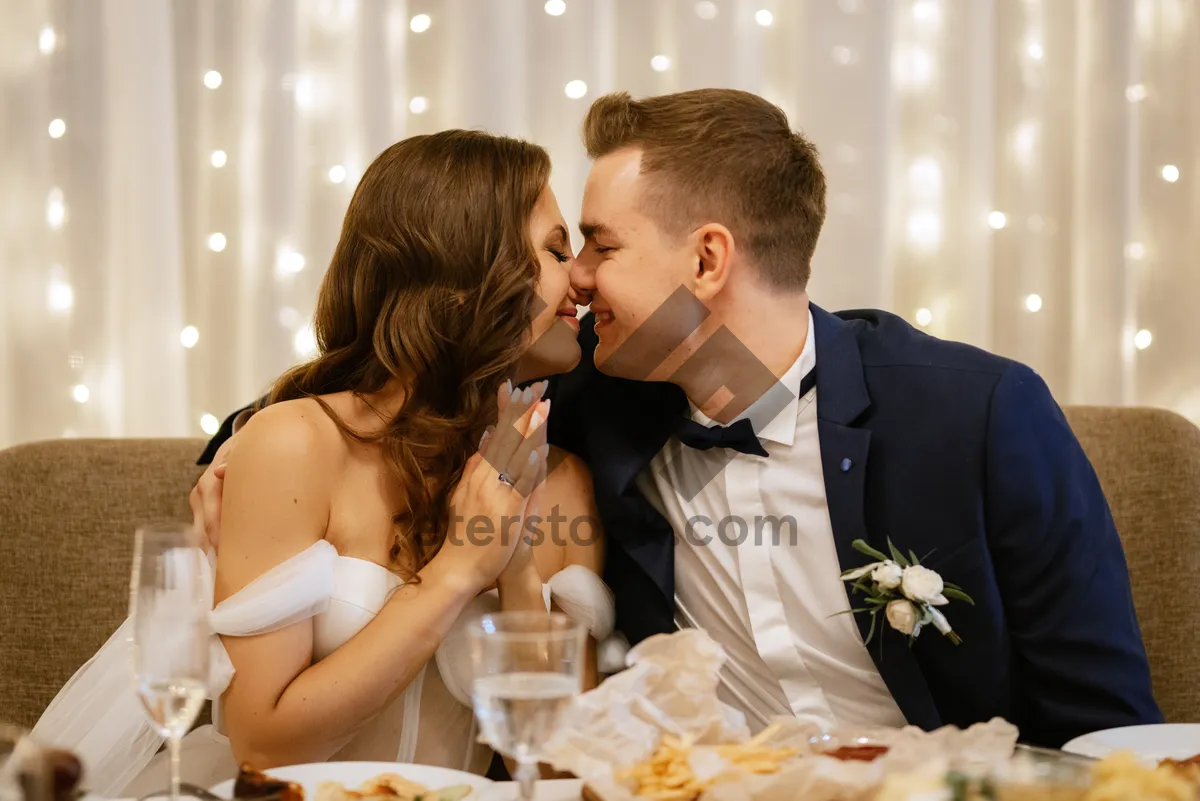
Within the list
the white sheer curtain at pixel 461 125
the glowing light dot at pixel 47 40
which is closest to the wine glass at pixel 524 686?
the white sheer curtain at pixel 461 125

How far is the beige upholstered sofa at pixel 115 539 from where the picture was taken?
2393 millimetres

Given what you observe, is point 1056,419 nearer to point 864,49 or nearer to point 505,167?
point 505,167

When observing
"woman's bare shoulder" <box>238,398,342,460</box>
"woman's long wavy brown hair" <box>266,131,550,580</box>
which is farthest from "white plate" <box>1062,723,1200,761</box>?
"woman's bare shoulder" <box>238,398,342,460</box>

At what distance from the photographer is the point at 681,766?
118 centimetres

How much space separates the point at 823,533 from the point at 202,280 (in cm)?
200

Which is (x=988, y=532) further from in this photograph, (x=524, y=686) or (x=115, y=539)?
(x=115, y=539)

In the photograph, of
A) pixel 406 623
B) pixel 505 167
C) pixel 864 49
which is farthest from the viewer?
pixel 864 49

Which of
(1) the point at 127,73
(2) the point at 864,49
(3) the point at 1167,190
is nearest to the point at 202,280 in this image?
(1) the point at 127,73

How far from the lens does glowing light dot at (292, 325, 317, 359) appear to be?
10.5 feet

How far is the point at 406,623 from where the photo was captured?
189cm

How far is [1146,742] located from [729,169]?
1330 millimetres

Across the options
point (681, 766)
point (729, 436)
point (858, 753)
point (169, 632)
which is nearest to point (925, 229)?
point (729, 436)

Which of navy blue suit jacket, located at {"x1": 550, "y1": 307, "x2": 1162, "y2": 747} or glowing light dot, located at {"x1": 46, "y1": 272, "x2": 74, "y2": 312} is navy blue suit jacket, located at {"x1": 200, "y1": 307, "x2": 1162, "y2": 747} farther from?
glowing light dot, located at {"x1": 46, "y1": 272, "x2": 74, "y2": 312}

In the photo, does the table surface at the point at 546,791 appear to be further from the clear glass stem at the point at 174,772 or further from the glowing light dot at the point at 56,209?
the glowing light dot at the point at 56,209
